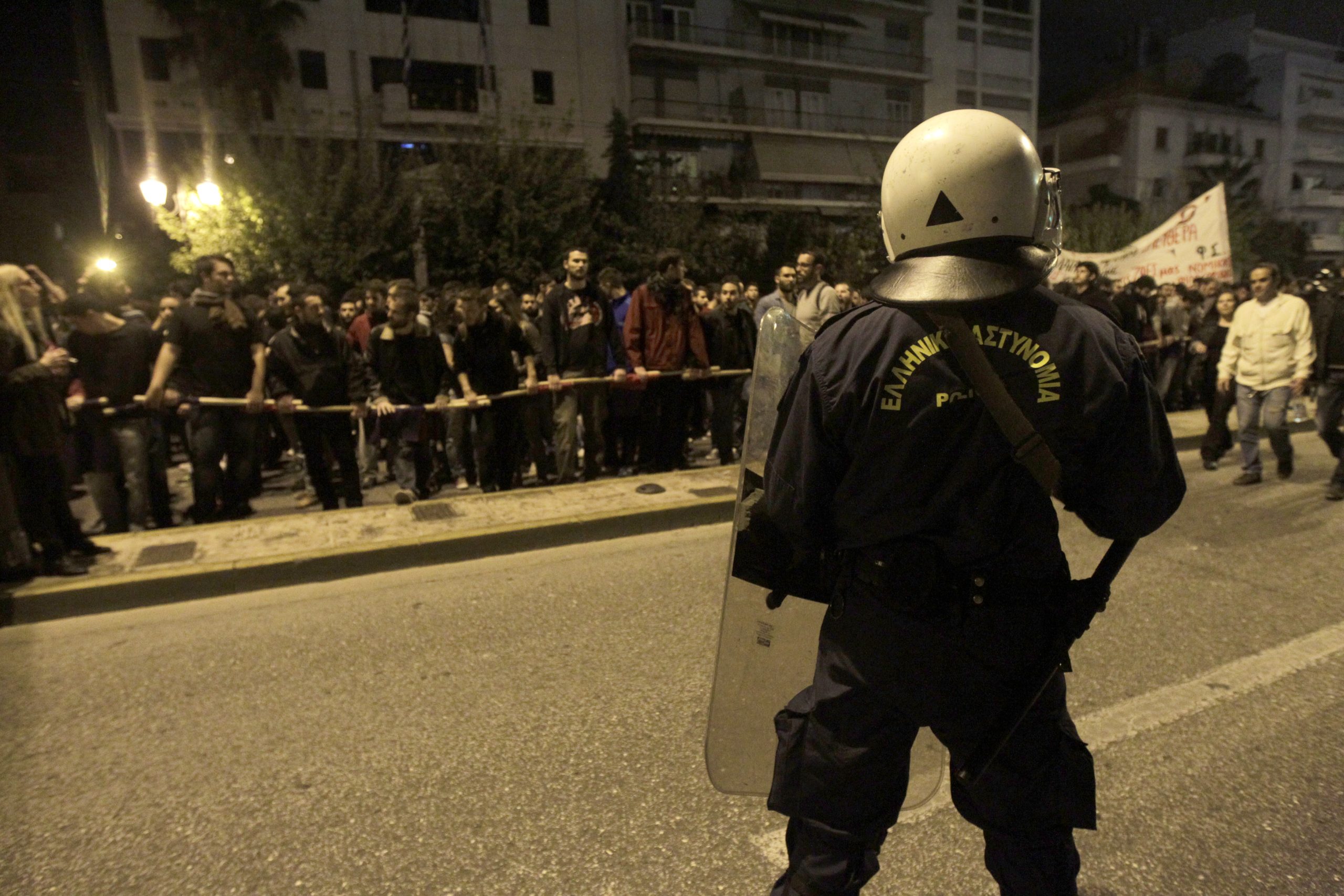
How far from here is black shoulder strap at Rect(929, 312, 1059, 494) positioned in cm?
147

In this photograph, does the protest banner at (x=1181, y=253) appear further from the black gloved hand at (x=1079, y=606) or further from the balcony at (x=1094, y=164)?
the balcony at (x=1094, y=164)

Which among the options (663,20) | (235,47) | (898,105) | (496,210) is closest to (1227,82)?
(898,105)

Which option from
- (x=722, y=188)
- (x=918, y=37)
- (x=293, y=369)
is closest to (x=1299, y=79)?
(x=918, y=37)

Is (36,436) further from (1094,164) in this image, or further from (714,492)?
(1094,164)

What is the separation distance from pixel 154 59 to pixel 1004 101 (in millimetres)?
37063

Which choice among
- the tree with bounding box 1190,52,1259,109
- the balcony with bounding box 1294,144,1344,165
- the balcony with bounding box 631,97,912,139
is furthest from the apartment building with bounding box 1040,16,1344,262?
the balcony with bounding box 631,97,912,139

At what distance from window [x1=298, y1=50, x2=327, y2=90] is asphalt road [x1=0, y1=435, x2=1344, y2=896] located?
94.1ft

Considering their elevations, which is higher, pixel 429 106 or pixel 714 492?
pixel 429 106

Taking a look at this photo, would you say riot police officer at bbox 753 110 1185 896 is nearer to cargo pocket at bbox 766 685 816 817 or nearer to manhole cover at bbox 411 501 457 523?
cargo pocket at bbox 766 685 816 817

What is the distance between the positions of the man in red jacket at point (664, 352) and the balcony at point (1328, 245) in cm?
5499

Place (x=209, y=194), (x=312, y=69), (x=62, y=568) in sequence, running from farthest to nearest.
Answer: (x=312, y=69)
(x=209, y=194)
(x=62, y=568)

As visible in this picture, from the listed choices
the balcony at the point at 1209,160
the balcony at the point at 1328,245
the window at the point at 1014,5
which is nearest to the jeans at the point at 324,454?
the window at the point at 1014,5

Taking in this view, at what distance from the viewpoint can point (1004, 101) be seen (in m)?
42.6

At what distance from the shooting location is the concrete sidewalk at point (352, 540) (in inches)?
193
